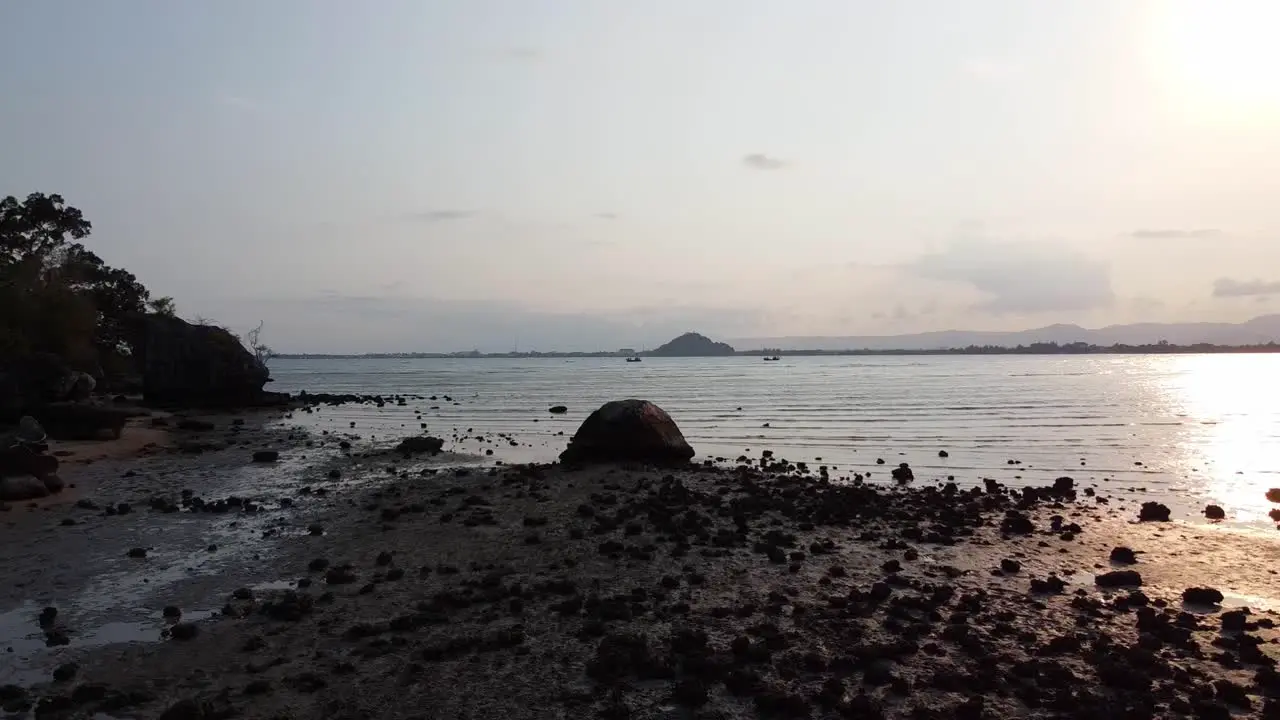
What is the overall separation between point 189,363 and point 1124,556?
62.0 meters

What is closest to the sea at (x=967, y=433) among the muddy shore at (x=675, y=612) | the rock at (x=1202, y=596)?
the muddy shore at (x=675, y=612)

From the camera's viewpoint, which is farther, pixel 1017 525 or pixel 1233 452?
pixel 1233 452

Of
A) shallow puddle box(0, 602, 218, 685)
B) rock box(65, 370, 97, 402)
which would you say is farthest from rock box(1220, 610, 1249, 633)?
rock box(65, 370, 97, 402)

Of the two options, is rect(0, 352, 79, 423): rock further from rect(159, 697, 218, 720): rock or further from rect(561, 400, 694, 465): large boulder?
rect(159, 697, 218, 720): rock

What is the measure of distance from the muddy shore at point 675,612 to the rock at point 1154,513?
1.25 feet

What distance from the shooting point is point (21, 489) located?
73.8 feet

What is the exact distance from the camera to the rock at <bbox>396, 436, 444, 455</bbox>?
36000 mm

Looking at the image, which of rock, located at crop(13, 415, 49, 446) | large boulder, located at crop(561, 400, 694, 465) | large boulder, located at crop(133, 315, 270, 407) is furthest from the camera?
large boulder, located at crop(133, 315, 270, 407)

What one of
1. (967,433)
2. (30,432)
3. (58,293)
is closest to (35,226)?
(58,293)

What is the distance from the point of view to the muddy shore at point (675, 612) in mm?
9492

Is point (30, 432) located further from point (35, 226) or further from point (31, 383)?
point (35, 226)

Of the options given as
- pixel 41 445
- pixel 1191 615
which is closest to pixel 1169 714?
pixel 1191 615

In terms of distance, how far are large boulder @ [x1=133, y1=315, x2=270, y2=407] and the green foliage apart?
377 cm

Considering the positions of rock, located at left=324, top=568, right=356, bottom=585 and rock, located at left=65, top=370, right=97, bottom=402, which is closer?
rock, located at left=324, top=568, right=356, bottom=585
